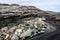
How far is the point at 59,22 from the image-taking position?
52.3 ft

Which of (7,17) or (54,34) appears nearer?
(54,34)

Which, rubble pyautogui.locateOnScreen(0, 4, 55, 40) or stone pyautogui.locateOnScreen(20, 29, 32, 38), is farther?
rubble pyautogui.locateOnScreen(0, 4, 55, 40)

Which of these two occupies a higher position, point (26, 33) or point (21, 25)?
point (21, 25)

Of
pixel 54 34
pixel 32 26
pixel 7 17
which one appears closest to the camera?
pixel 54 34

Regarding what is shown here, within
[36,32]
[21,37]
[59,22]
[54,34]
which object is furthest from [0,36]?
[59,22]

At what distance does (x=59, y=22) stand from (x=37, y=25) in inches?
81.1

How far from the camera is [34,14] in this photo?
16.7 m

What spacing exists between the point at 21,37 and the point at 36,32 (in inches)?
39.4

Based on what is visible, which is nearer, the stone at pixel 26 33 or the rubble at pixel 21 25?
the stone at pixel 26 33

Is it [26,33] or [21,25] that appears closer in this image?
[26,33]

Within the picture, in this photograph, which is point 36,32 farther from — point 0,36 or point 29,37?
point 0,36

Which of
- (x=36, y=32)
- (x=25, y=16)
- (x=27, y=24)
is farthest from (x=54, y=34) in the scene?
(x=25, y=16)

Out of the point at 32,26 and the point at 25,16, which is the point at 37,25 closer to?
the point at 32,26

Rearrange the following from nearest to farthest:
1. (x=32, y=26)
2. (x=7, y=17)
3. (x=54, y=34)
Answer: (x=54, y=34) < (x=32, y=26) < (x=7, y=17)
